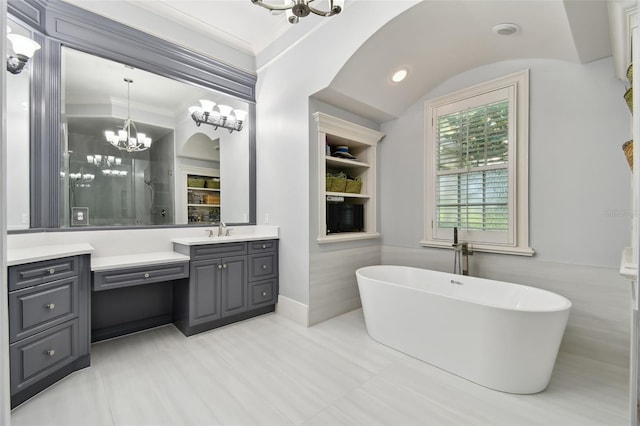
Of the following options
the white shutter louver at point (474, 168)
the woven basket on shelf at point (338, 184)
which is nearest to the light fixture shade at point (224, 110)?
the woven basket on shelf at point (338, 184)

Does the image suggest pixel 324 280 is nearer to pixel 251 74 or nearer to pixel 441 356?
pixel 441 356

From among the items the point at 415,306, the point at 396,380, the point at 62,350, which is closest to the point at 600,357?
the point at 415,306

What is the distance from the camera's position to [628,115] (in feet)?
7.36

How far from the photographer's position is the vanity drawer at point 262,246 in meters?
3.26

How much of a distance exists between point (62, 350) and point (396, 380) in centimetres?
238

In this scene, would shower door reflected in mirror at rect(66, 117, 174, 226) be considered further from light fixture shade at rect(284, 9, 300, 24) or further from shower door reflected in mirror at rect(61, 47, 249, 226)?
light fixture shade at rect(284, 9, 300, 24)

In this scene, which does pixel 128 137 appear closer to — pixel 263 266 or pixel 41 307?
pixel 41 307

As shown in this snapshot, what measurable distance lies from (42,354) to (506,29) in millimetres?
4211

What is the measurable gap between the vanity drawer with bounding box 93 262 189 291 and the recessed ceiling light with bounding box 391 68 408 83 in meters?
2.83

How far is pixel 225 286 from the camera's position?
302cm

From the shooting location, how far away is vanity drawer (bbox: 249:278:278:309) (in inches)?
128

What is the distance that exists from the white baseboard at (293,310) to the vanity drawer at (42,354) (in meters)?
1.84

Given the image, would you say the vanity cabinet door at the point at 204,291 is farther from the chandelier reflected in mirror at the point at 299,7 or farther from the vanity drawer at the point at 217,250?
the chandelier reflected in mirror at the point at 299,7

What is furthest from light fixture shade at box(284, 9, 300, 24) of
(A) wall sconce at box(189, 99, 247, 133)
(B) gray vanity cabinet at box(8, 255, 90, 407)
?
(B) gray vanity cabinet at box(8, 255, 90, 407)
